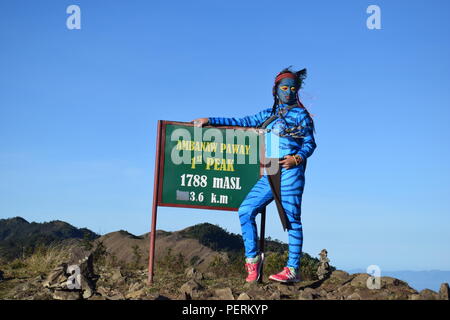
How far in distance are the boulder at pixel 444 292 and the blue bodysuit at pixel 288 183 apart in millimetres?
2541

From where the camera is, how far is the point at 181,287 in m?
8.61

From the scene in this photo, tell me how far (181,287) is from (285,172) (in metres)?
2.67

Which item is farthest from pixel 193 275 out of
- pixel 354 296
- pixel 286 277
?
pixel 354 296

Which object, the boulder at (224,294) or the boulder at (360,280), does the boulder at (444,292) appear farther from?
the boulder at (224,294)

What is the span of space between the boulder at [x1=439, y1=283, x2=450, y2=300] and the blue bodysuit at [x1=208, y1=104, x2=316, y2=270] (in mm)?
2541

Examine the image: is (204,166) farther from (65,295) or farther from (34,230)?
(34,230)

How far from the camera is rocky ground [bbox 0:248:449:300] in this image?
25.2 ft

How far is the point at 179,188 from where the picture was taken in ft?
31.2

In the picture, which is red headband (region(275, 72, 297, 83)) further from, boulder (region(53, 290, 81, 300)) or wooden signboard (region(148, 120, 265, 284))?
boulder (region(53, 290, 81, 300))

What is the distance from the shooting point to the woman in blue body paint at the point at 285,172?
9.17m

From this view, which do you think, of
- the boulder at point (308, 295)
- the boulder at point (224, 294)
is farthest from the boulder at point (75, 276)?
the boulder at point (308, 295)

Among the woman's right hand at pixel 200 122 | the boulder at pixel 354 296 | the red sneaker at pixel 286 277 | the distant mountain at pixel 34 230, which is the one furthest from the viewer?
the distant mountain at pixel 34 230

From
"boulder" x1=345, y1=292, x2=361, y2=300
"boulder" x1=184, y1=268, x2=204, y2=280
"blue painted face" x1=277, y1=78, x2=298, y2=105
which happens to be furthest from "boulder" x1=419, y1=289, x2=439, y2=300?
"boulder" x1=184, y1=268, x2=204, y2=280
